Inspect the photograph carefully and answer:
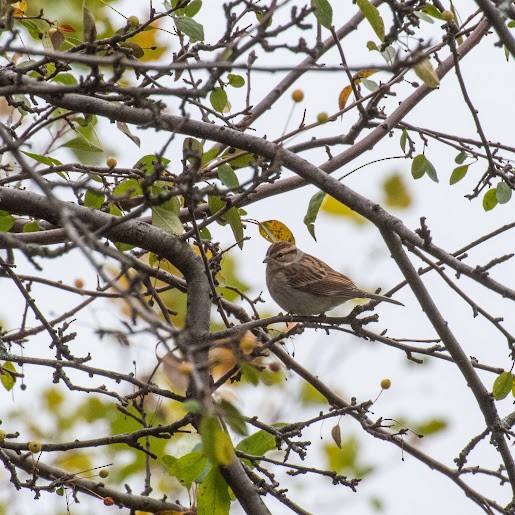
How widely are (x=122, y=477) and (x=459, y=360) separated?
316 cm

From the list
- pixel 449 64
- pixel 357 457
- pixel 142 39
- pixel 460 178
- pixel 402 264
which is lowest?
pixel 402 264

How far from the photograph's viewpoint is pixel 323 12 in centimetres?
380

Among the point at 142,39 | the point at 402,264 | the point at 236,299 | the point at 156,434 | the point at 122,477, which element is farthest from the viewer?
the point at 236,299

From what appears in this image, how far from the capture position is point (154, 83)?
373cm

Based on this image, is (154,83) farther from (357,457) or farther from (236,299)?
(357,457)

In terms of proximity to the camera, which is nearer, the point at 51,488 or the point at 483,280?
the point at 483,280

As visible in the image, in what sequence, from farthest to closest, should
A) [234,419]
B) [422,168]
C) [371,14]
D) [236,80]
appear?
[422,168] → [236,80] → [371,14] → [234,419]

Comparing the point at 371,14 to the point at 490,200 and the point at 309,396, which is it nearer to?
the point at 490,200

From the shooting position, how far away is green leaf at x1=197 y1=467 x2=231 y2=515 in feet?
12.7

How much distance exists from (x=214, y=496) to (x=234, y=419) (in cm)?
183

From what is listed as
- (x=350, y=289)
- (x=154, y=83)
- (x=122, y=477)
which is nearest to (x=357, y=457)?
(x=350, y=289)

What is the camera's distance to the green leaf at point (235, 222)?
4.22 metres

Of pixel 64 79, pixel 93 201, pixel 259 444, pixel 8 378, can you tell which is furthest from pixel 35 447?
pixel 64 79

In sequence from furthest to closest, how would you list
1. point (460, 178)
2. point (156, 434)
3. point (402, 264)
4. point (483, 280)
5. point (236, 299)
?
point (236, 299), point (460, 178), point (156, 434), point (402, 264), point (483, 280)
